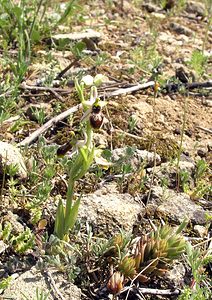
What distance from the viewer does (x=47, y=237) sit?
8.46 feet

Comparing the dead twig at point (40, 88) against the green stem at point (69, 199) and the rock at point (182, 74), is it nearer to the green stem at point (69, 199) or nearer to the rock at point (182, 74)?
the rock at point (182, 74)

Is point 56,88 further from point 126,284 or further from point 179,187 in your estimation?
point 126,284

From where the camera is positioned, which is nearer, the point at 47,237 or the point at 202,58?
the point at 47,237

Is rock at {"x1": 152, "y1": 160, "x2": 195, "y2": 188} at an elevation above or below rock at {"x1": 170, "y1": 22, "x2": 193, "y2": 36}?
below

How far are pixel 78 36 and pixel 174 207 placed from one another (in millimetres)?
2310

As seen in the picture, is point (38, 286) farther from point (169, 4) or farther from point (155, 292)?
point (169, 4)

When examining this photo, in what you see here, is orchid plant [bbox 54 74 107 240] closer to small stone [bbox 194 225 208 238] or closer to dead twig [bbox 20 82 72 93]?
small stone [bbox 194 225 208 238]

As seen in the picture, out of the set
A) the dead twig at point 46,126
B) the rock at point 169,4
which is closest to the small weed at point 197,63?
the dead twig at point 46,126

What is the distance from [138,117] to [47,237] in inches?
63.3

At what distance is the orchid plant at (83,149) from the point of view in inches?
97.3

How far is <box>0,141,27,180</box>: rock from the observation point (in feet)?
9.92

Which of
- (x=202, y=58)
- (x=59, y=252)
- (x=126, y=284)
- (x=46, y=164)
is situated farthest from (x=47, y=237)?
(x=202, y=58)

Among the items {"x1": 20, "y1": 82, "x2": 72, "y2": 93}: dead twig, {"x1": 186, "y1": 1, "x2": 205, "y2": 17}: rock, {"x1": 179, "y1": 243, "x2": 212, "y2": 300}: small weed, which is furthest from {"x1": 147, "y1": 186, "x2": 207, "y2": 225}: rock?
{"x1": 186, "y1": 1, "x2": 205, "y2": 17}: rock

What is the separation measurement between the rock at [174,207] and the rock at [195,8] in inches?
156
